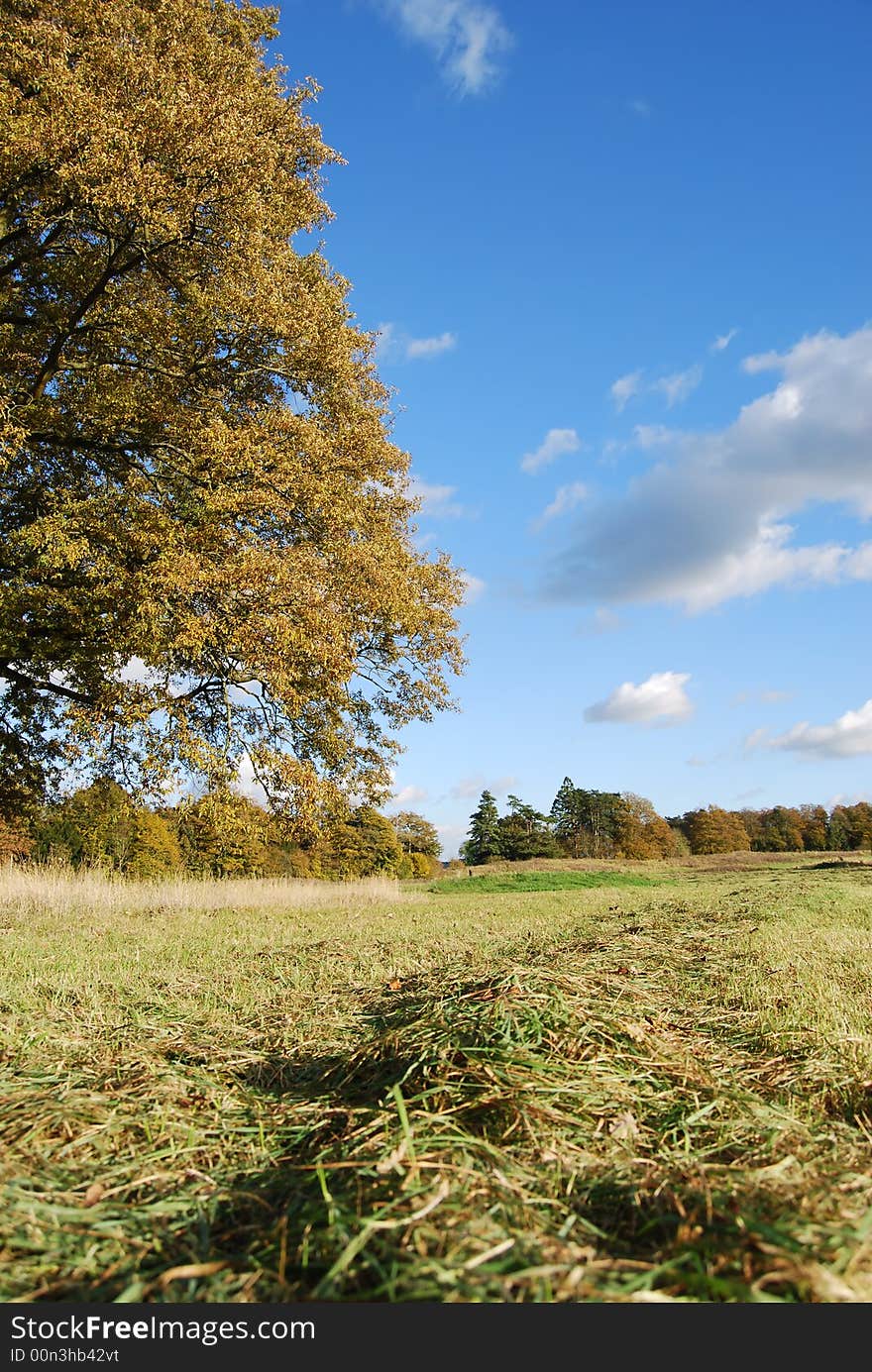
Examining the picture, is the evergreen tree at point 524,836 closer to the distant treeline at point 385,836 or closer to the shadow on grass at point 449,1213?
the distant treeline at point 385,836

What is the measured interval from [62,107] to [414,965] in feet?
32.5

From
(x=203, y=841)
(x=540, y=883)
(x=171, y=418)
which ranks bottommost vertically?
(x=540, y=883)

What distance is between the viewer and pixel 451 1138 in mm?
1842

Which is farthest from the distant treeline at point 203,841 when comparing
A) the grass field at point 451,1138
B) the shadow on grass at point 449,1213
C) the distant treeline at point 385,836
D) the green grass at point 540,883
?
the shadow on grass at point 449,1213

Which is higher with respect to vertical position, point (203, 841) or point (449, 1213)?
point (203, 841)

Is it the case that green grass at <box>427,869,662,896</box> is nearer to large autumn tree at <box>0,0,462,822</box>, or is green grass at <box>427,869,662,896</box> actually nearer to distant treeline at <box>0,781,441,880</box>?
distant treeline at <box>0,781,441,880</box>

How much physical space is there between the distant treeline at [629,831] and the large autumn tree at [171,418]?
180 feet

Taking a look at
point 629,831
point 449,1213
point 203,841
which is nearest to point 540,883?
point 203,841

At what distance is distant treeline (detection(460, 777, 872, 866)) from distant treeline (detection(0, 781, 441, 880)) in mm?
6567

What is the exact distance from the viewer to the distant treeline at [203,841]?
35.1 ft

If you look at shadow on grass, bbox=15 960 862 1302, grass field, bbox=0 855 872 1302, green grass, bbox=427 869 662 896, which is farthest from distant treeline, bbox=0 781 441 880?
shadow on grass, bbox=15 960 862 1302

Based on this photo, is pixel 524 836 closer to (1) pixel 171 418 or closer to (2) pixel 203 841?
(2) pixel 203 841

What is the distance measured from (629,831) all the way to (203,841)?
1723 inches

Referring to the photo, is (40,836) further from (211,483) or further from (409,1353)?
(409,1353)
